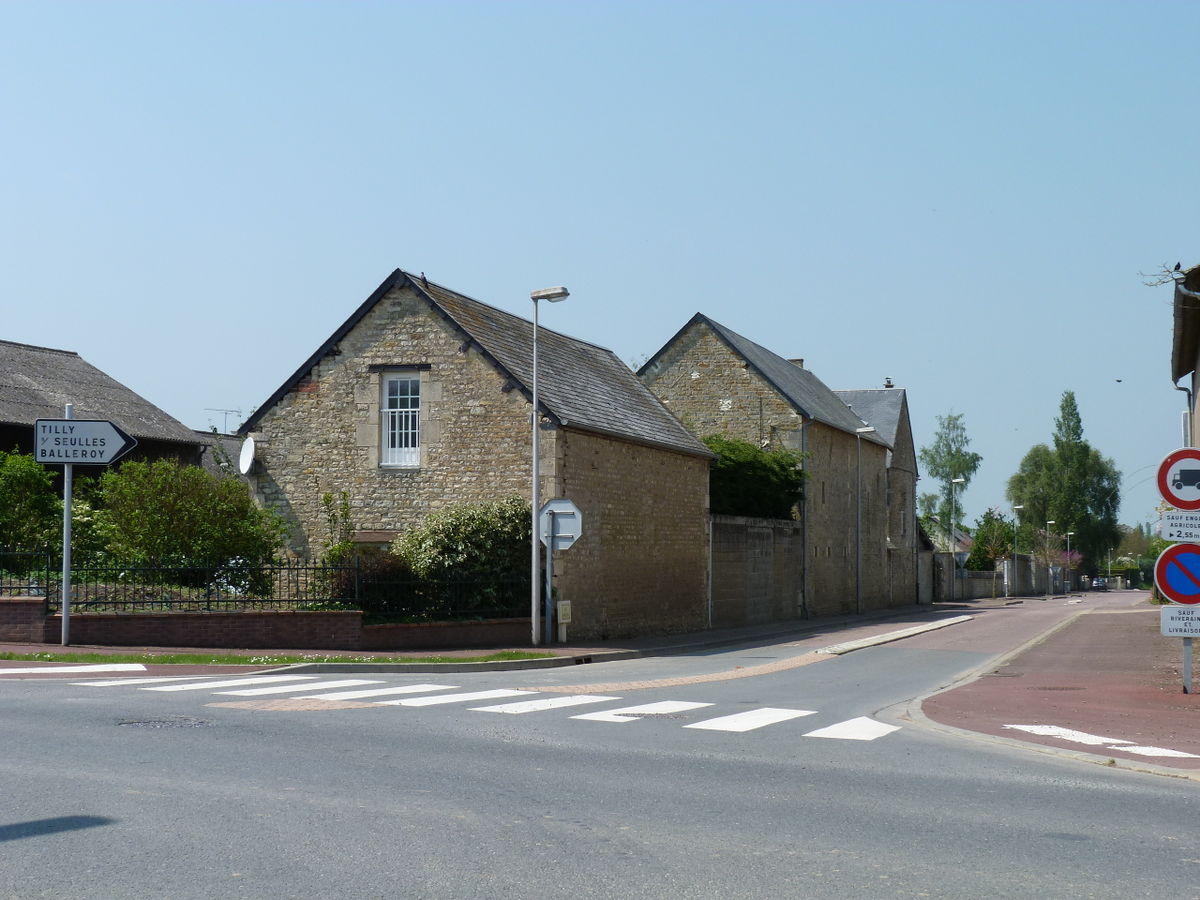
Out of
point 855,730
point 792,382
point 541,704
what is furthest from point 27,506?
point 792,382

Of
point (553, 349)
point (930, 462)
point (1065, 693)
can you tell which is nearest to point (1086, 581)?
point (930, 462)

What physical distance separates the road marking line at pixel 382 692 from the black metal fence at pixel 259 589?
6386 millimetres

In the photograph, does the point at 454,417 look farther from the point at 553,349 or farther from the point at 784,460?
the point at 784,460

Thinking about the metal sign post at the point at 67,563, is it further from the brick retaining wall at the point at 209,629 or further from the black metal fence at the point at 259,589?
the black metal fence at the point at 259,589

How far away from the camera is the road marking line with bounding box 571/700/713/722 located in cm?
1214

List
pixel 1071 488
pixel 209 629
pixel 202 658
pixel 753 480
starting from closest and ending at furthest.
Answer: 1. pixel 202 658
2. pixel 209 629
3. pixel 753 480
4. pixel 1071 488

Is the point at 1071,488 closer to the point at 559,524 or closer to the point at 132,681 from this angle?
the point at 559,524

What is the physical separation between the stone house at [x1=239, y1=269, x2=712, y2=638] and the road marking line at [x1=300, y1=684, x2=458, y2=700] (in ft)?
26.1

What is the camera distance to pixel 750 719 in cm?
1234

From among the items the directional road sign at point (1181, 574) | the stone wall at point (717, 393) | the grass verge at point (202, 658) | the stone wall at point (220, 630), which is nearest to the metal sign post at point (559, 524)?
the grass verge at point (202, 658)

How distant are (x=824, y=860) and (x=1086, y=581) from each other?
410 ft

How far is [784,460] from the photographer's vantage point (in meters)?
37.8

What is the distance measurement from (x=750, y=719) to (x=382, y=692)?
14.9ft

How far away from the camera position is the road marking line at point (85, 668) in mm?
16250
